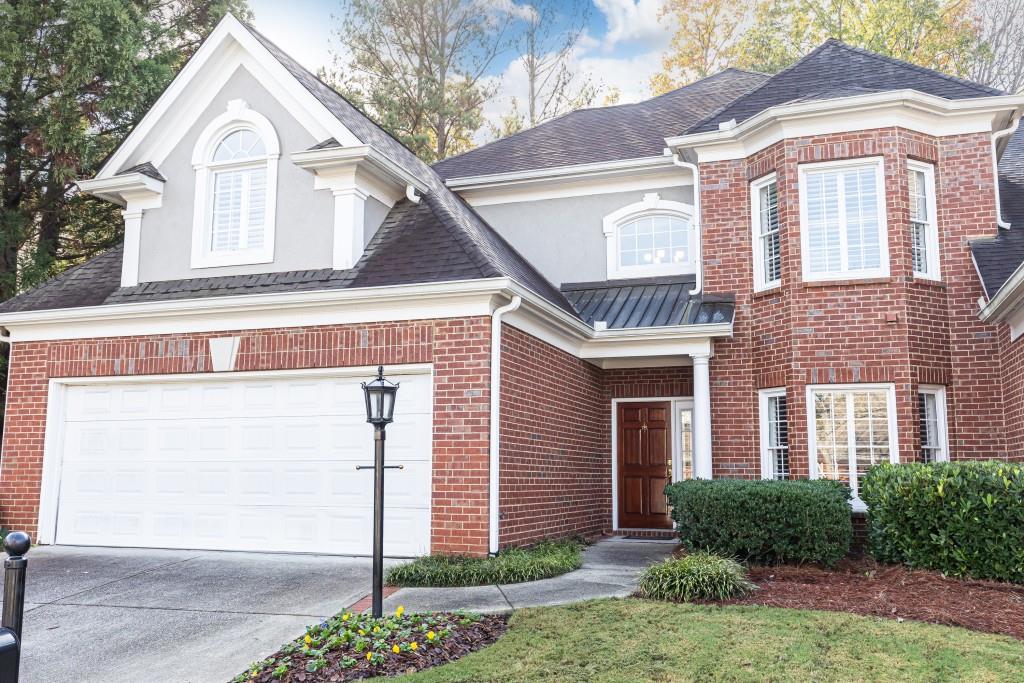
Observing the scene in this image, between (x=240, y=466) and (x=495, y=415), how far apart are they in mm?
3520

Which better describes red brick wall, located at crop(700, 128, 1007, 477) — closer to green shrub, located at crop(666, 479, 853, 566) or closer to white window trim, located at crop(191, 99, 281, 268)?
green shrub, located at crop(666, 479, 853, 566)

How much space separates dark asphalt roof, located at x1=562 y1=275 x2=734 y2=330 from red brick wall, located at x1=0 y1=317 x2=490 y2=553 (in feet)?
11.4

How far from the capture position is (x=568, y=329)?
38.8 feet

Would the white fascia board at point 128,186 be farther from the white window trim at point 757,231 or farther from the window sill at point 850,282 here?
the window sill at point 850,282

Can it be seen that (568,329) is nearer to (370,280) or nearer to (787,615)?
(370,280)

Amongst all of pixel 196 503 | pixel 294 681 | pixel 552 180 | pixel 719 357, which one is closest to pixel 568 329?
pixel 719 357

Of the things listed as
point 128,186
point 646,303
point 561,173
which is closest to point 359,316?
point 128,186

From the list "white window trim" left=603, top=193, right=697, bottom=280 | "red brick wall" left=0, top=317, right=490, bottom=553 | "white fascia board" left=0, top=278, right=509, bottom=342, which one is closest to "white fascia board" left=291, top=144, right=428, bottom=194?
"white fascia board" left=0, top=278, right=509, bottom=342

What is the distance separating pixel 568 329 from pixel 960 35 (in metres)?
20.0

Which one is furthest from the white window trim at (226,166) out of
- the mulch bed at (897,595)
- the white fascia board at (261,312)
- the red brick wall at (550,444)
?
the mulch bed at (897,595)

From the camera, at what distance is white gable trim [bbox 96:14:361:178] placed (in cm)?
1169

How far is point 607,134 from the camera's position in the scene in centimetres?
1596

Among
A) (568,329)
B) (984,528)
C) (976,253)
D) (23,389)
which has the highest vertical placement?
(976,253)

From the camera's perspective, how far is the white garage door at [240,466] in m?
10.2
